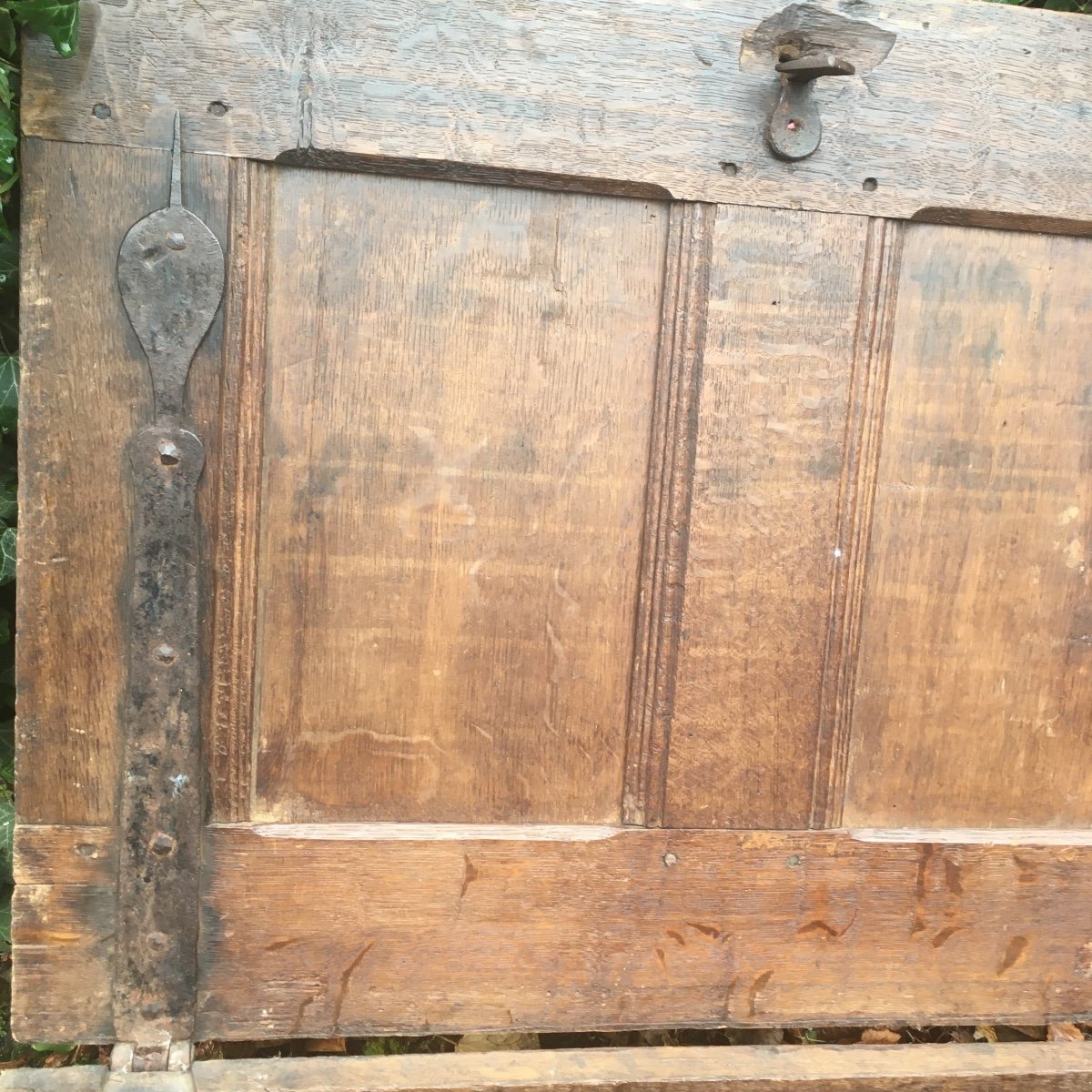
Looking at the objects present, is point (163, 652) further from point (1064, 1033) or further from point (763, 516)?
point (1064, 1033)

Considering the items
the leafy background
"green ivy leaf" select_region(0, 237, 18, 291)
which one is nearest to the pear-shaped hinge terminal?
the leafy background

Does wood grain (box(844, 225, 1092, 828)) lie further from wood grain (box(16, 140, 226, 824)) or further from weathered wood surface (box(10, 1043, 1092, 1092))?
wood grain (box(16, 140, 226, 824))

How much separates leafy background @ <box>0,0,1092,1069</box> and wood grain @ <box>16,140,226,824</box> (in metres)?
0.06

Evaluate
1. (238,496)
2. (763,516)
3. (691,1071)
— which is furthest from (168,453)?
(691,1071)

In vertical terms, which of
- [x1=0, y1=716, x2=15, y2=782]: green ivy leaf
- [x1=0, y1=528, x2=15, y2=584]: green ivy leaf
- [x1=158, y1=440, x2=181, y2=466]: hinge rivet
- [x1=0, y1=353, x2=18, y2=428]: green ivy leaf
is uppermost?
[x1=0, y1=353, x2=18, y2=428]: green ivy leaf

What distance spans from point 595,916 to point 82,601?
0.64 meters

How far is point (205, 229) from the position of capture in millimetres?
846

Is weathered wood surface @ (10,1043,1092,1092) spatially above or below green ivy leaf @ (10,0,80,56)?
below

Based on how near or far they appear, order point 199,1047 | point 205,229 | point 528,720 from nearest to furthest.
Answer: point 205,229 → point 528,720 → point 199,1047

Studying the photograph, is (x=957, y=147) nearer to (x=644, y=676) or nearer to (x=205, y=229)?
(x=644, y=676)

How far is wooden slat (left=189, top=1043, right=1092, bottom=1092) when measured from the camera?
90 cm

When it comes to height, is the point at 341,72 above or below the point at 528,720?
above

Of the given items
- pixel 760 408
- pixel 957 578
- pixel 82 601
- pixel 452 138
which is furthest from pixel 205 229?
pixel 957 578

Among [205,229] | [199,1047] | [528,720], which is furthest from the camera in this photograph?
[199,1047]
